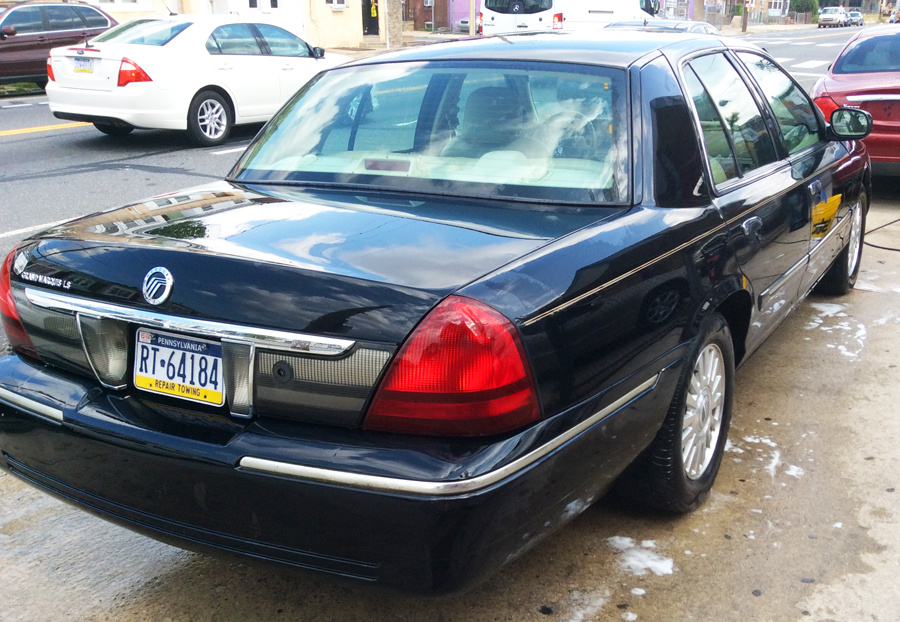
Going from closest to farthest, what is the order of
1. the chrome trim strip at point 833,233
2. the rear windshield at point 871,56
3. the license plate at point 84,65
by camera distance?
the chrome trim strip at point 833,233
the rear windshield at point 871,56
the license plate at point 84,65

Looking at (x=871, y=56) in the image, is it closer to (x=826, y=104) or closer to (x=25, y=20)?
(x=826, y=104)

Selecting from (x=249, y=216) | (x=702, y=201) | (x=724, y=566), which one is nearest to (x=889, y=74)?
(x=702, y=201)

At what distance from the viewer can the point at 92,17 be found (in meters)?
18.2

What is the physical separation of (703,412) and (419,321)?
1.45 m

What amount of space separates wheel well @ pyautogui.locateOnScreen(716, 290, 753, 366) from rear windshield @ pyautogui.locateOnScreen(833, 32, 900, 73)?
5992mm

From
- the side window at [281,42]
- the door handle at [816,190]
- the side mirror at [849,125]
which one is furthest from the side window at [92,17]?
the door handle at [816,190]

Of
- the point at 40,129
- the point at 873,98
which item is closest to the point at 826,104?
the point at 873,98

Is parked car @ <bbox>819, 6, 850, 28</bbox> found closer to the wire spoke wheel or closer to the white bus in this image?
the white bus

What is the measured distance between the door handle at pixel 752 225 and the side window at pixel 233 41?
9.27m

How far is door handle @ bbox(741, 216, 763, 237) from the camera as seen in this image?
10.9ft

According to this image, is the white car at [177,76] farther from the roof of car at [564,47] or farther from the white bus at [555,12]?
the white bus at [555,12]

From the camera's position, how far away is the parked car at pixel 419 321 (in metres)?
2.14

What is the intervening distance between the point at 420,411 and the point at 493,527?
0.32 meters

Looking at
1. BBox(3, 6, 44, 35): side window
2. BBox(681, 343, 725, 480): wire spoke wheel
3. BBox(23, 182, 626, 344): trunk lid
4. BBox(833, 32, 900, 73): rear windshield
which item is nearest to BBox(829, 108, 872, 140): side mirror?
BBox(681, 343, 725, 480): wire spoke wheel
